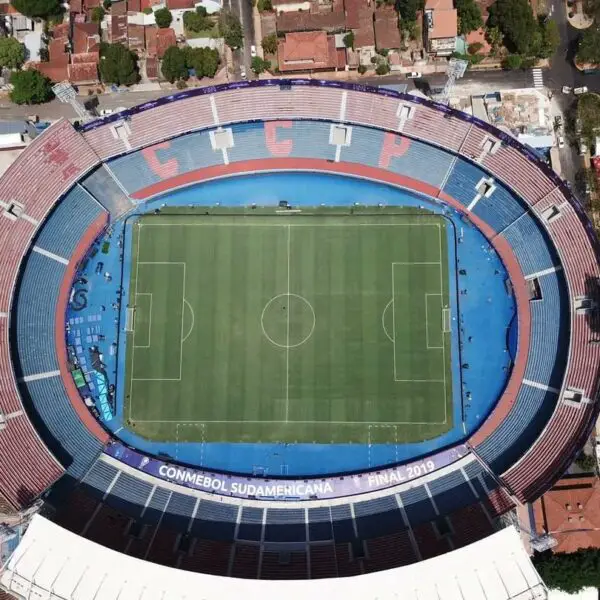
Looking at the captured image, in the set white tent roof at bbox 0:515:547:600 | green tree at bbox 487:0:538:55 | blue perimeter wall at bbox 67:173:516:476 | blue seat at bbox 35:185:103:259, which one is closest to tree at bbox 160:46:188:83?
blue perimeter wall at bbox 67:173:516:476

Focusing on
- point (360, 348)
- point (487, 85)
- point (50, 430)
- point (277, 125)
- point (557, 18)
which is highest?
point (557, 18)

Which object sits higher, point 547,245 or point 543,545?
point 547,245

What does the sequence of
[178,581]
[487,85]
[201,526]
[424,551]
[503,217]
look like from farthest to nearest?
[487,85] < [503,217] < [201,526] < [424,551] < [178,581]

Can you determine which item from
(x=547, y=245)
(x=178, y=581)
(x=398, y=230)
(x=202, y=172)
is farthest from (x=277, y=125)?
(x=178, y=581)

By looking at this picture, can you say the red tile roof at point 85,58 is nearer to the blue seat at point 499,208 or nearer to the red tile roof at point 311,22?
the red tile roof at point 311,22

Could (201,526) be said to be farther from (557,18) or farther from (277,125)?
(557,18)

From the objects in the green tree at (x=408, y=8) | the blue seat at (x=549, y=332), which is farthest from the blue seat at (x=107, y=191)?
the blue seat at (x=549, y=332)
